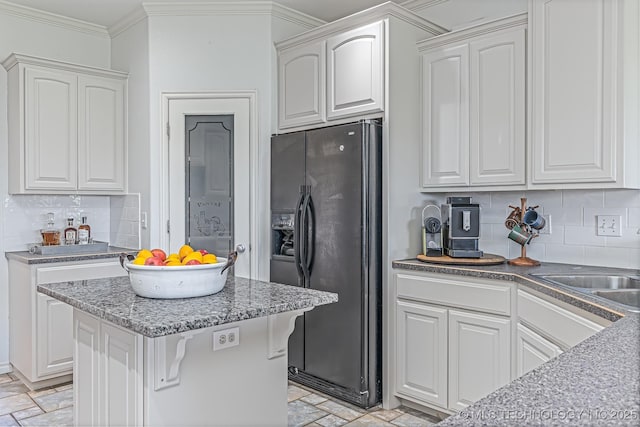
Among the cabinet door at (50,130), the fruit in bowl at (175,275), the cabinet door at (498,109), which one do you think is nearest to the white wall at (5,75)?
the cabinet door at (50,130)

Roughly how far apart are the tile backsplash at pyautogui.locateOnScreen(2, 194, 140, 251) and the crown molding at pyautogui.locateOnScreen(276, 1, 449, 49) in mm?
1771

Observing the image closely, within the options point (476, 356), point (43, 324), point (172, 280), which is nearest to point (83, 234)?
point (43, 324)

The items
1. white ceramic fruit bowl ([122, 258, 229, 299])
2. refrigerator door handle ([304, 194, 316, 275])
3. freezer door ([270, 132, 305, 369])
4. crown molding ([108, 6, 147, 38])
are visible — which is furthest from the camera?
crown molding ([108, 6, 147, 38])

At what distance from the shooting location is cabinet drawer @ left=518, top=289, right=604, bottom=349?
1940 mm

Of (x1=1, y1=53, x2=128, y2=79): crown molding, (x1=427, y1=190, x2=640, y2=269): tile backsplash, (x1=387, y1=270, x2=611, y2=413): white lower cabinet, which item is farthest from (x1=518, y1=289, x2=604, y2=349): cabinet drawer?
(x1=1, y1=53, x2=128, y2=79): crown molding

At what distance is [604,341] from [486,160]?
1.96 metres

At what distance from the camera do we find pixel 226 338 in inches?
79.7

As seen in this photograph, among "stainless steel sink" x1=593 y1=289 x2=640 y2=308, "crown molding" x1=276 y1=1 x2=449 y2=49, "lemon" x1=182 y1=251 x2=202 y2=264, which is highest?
"crown molding" x1=276 y1=1 x2=449 y2=49

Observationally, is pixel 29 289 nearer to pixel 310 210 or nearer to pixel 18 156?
pixel 18 156

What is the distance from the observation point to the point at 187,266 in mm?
1850

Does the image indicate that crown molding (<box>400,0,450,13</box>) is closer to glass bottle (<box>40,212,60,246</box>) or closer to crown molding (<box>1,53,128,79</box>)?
crown molding (<box>1,53,128,79</box>)

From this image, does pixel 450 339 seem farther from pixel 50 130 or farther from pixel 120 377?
pixel 50 130

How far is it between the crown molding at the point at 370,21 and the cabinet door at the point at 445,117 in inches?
9.3

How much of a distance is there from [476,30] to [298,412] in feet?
8.24
